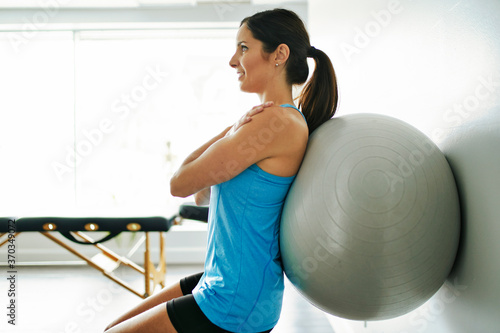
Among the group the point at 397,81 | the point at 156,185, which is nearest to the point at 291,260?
the point at 397,81

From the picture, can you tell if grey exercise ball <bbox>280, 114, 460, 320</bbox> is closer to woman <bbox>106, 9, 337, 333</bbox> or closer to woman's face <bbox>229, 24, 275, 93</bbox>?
woman <bbox>106, 9, 337, 333</bbox>

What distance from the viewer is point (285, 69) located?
1187 millimetres

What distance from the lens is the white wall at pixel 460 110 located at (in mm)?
728

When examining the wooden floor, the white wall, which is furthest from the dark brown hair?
the wooden floor

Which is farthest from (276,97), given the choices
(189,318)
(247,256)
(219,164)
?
(189,318)

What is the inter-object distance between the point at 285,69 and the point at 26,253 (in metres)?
3.66

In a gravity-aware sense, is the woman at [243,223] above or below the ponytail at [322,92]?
below

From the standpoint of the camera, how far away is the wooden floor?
8.00 ft

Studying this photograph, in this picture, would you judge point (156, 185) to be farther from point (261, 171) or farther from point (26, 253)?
point (261, 171)

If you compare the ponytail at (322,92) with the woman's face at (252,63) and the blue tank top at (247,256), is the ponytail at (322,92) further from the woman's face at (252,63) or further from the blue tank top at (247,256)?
the blue tank top at (247,256)

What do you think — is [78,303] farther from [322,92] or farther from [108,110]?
[322,92]

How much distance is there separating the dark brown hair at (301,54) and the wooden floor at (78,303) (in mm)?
1655

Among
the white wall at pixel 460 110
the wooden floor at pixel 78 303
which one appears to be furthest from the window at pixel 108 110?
the white wall at pixel 460 110

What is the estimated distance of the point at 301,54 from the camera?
1.19 metres
